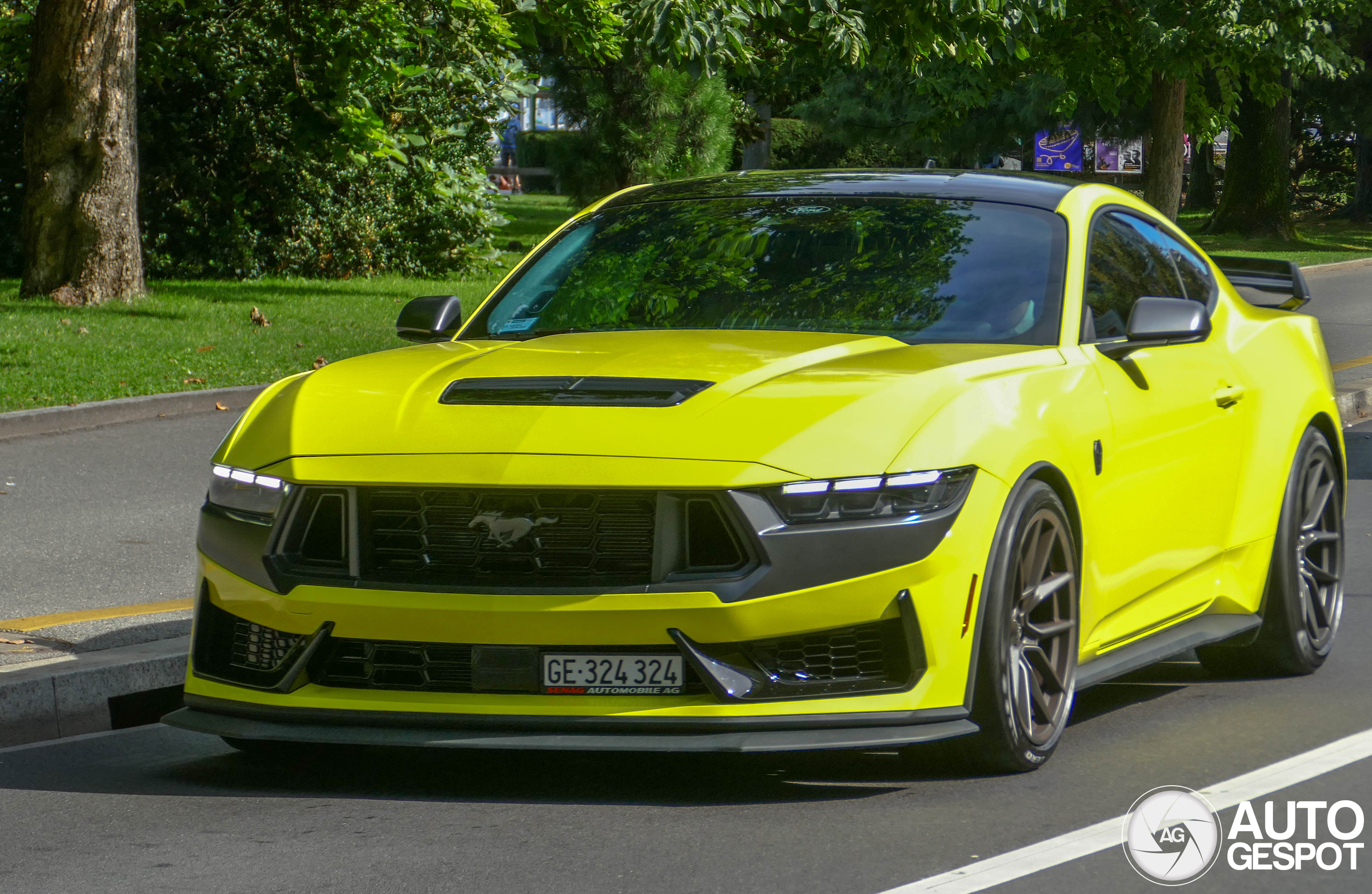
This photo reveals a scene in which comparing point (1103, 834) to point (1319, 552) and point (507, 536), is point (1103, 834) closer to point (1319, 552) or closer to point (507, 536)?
point (507, 536)

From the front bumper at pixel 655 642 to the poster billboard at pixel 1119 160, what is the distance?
53.4 m

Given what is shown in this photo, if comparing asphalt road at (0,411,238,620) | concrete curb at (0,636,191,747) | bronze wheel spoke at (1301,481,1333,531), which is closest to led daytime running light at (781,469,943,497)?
concrete curb at (0,636,191,747)

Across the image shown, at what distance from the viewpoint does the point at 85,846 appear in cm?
444

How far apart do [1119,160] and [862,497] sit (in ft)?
213

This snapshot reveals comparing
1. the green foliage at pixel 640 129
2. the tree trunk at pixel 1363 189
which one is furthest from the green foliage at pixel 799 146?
the green foliage at pixel 640 129

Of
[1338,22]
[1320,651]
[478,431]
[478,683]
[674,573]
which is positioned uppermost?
[1338,22]

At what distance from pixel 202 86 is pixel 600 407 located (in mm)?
19286

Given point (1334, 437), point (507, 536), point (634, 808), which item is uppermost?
point (507, 536)

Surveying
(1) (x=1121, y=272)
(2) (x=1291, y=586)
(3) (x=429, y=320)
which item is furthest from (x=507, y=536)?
(2) (x=1291, y=586)

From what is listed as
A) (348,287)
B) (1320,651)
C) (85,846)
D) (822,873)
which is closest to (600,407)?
(822,873)

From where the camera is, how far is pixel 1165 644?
562 cm

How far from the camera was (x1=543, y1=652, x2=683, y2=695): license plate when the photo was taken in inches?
175

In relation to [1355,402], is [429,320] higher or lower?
higher

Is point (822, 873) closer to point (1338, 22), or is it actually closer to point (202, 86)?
point (202, 86)
